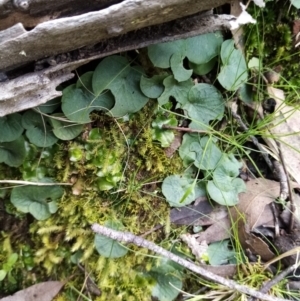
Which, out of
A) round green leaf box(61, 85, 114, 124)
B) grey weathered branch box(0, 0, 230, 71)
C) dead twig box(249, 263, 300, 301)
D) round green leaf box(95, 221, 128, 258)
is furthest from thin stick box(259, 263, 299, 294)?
grey weathered branch box(0, 0, 230, 71)

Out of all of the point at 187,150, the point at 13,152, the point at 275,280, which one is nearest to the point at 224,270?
the point at 275,280

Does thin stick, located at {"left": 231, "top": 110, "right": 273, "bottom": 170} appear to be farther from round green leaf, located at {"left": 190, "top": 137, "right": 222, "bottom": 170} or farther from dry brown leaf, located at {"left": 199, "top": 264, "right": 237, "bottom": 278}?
dry brown leaf, located at {"left": 199, "top": 264, "right": 237, "bottom": 278}

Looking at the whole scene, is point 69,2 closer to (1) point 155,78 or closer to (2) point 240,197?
(1) point 155,78

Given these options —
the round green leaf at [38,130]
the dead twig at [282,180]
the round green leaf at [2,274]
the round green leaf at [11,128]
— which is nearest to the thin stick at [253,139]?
the dead twig at [282,180]

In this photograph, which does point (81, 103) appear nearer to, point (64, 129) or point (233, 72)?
point (64, 129)

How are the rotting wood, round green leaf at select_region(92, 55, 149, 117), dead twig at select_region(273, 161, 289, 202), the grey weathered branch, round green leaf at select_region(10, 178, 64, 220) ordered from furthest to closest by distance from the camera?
dead twig at select_region(273, 161, 289, 202) < round green leaf at select_region(10, 178, 64, 220) < round green leaf at select_region(92, 55, 149, 117) < the rotting wood < the grey weathered branch

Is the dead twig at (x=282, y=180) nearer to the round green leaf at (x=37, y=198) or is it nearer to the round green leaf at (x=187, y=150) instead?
the round green leaf at (x=187, y=150)
